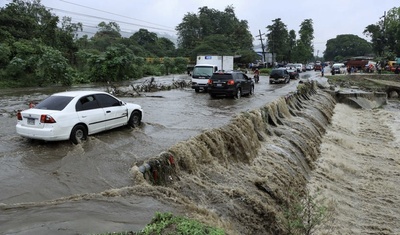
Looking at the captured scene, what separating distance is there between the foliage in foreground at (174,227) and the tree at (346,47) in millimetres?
142194

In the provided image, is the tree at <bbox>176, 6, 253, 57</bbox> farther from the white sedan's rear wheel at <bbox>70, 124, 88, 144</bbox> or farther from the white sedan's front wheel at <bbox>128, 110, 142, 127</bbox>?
the white sedan's rear wheel at <bbox>70, 124, 88, 144</bbox>

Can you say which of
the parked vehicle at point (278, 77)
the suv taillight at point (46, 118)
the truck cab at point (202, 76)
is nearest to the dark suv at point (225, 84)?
the truck cab at point (202, 76)

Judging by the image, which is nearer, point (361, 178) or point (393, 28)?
point (361, 178)

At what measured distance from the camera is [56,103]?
9.97m

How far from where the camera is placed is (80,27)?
59000 millimetres

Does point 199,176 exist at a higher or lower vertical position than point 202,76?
lower

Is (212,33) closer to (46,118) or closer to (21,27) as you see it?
(21,27)

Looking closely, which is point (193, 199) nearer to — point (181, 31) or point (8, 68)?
point (8, 68)

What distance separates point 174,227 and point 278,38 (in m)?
92.1

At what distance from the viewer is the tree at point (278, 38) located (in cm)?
9138

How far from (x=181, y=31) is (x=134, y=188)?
10049cm

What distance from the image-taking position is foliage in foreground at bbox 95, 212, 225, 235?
4.98 metres

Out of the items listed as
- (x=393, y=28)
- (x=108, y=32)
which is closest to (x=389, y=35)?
(x=393, y=28)

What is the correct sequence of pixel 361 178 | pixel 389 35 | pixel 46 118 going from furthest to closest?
pixel 389 35, pixel 361 178, pixel 46 118
